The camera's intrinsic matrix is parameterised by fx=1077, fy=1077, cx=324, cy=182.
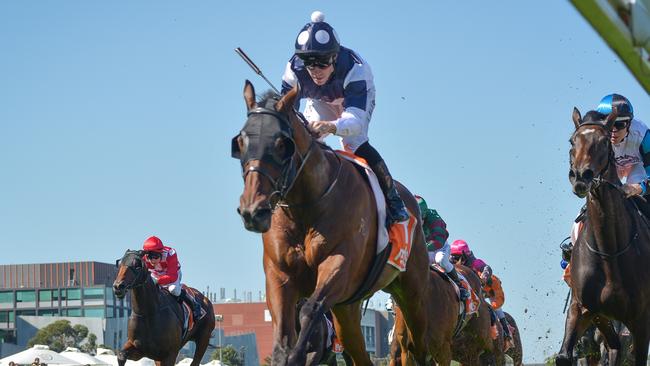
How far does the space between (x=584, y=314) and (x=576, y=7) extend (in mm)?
8718

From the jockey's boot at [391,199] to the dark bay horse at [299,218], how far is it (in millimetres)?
335

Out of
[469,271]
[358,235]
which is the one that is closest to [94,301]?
[469,271]

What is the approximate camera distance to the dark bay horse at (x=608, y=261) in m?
9.74

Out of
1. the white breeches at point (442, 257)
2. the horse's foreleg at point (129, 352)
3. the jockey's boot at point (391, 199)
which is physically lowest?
the horse's foreleg at point (129, 352)

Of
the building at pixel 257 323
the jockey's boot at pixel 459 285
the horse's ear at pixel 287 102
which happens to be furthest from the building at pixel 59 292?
the horse's ear at pixel 287 102

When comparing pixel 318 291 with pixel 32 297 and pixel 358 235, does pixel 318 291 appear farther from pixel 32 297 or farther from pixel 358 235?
pixel 32 297

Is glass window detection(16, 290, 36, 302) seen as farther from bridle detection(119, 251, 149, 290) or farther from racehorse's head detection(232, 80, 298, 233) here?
racehorse's head detection(232, 80, 298, 233)

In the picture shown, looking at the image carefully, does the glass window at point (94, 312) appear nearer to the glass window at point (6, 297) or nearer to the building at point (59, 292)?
the building at point (59, 292)

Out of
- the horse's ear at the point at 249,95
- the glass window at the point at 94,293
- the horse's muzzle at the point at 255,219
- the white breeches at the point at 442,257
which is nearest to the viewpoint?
the horse's muzzle at the point at 255,219

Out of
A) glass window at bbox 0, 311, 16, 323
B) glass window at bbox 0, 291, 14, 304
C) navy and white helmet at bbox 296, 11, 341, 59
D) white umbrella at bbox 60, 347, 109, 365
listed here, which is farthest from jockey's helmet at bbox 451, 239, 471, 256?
glass window at bbox 0, 291, 14, 304

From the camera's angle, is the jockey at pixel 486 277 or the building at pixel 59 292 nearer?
the jockey at pixel 486 277

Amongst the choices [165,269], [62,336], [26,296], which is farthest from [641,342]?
[26,296]

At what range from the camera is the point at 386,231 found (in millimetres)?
8617

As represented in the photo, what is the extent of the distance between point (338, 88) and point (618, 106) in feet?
9.71
